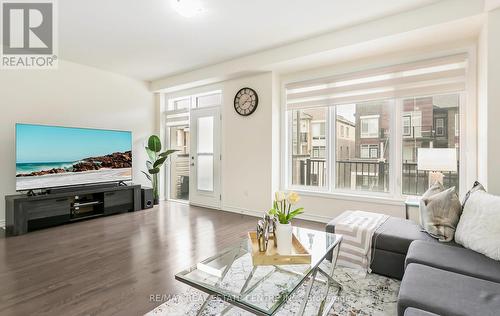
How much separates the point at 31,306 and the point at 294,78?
4138 mm

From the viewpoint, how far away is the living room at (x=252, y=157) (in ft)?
5.96

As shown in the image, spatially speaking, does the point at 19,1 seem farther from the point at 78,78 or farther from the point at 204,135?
the point at 204,135

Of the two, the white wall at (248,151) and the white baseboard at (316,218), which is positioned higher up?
the white wall at (248,151)

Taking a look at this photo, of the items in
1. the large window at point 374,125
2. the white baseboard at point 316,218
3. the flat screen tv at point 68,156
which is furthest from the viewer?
the white baseboard at point 316,218

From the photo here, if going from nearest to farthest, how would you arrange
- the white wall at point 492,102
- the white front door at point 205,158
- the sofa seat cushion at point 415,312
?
the sofa seat cushion at point 415,312 → the white wall at point 492,102 → the white front door at point 205,158

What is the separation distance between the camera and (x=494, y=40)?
8.10ft

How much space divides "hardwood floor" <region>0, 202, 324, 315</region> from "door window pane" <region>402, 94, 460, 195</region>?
1414 millimetres

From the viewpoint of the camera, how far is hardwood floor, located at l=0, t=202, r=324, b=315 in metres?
1.91

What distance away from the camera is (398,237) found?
87.1 inches

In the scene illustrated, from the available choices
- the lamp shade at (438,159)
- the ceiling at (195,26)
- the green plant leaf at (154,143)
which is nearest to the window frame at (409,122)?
the lamp shade at (438,159)

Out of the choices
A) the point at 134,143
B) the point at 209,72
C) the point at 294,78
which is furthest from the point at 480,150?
the point at 134,143

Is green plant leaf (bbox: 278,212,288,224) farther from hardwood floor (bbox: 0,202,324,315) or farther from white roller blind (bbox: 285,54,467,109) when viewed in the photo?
white roller blind (bbox: 285,54,467,109)

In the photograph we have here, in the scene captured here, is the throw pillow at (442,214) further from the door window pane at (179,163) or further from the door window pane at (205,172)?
the door window pane at (179,163)

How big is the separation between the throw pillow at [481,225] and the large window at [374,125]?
3.48 ft
